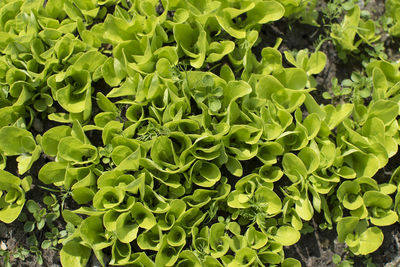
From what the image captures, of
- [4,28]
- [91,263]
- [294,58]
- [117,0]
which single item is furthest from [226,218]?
[4,28]

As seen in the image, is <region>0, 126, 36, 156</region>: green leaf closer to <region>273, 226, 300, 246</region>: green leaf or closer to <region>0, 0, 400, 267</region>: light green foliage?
<region>0, 0, 400, 267</region>: light green foliage

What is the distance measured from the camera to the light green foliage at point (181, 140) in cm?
193

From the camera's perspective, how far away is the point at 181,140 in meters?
2.00

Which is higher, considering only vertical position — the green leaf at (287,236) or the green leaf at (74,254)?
the green leaf at (287,236)

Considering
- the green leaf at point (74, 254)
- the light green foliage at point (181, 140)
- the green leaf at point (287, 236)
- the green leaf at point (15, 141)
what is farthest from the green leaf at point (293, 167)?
A: the green leaf at point (15, 141)

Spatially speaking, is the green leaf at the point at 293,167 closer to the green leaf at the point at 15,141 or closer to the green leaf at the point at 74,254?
the green leaf at the point at 74,254

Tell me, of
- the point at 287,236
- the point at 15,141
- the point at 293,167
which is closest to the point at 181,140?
the point at 293,167

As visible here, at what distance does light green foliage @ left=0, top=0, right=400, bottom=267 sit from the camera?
6.34 ft

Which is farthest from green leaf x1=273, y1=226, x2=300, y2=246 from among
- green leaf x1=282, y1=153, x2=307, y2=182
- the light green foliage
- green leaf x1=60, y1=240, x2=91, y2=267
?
green leaf x1=60, y1=240, x2=91, y2=267

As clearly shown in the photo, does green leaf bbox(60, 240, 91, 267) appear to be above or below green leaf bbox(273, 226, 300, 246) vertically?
below

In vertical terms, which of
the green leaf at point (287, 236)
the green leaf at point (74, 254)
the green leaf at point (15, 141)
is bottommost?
the green leaf at point (74, 254)

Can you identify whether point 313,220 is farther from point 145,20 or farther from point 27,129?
point 27,129

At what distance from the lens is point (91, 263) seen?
201 cm

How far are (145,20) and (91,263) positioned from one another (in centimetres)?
131
